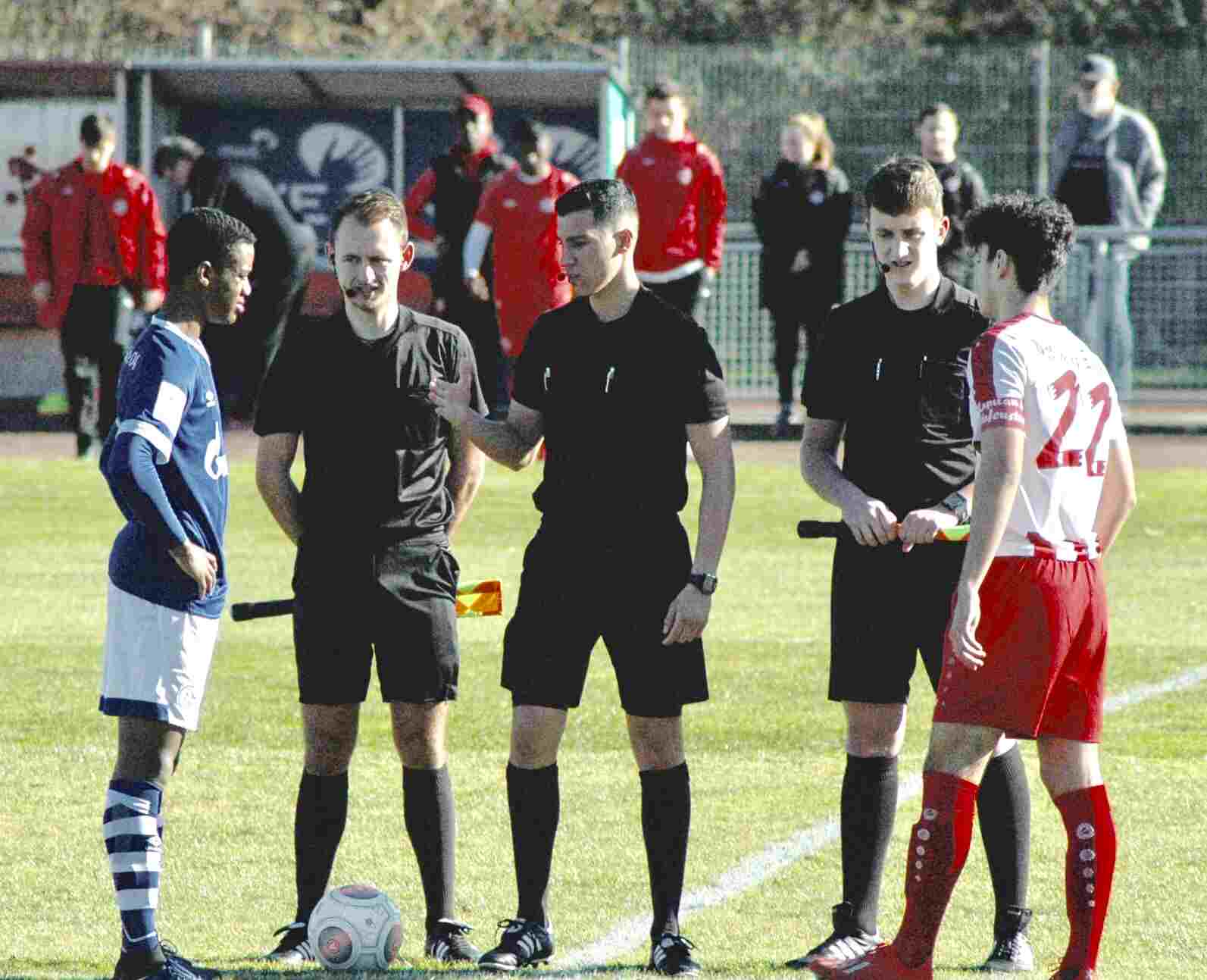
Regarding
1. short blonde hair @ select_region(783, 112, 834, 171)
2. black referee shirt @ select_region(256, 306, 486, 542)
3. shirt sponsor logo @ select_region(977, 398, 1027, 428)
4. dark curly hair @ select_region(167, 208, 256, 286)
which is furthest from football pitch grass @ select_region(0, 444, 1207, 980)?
short blonde hair @ select_region(783, 112, 834, 171)

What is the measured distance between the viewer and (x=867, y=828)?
5.63 meters

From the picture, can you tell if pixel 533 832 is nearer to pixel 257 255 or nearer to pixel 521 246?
pixel 521 246

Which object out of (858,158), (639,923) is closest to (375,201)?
(639,923)

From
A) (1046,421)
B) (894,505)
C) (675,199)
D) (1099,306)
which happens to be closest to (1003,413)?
(1046,421)

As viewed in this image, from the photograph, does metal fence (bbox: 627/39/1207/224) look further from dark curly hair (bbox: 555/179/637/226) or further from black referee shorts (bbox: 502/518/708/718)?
black referee shorts (bbox: 502/518/708/718)

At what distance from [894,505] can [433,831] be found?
1.42 m

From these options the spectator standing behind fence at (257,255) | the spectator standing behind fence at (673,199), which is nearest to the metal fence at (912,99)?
the spectator standing behind fence at (257,255)

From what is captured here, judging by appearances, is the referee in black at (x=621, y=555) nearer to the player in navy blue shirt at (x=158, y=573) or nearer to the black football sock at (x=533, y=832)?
the black football sock at (x=533, y=832)

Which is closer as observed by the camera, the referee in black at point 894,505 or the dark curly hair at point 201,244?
the dark curly hair at point 201,244

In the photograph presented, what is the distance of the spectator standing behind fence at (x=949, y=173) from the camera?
15.0 m

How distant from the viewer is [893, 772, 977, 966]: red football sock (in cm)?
504

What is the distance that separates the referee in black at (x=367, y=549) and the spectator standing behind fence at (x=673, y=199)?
10175 millimetres

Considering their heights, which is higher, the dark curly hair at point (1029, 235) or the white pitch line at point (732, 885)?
the dark curly hair at point (1029, 235)

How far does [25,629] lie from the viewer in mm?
10562
